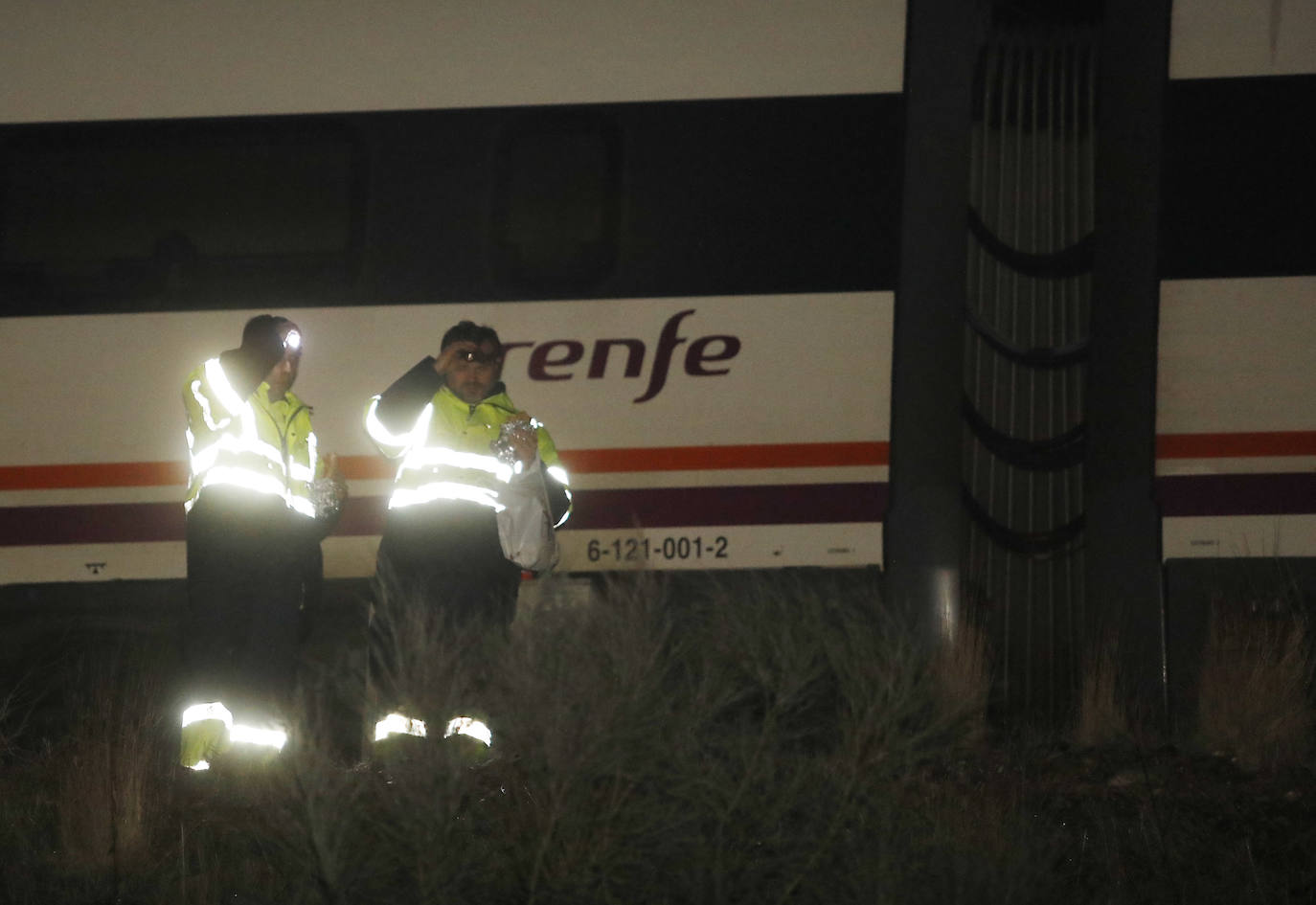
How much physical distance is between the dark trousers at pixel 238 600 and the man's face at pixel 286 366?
1.62 feet

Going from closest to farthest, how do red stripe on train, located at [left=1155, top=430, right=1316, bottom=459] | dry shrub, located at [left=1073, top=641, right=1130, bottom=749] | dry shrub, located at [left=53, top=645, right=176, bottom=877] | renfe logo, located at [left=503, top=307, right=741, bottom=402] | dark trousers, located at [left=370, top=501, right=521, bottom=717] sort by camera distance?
dry shrub, located at [left=53, top=645, right=176, bottom=877]
dark trousers, located at [left=370, top=501, right=521, bottom=717]
dry shrub, located at [left=1073, top=641, right=1130, bottom=749]
red stripe on train, located at [left=1155, top=430, right=1316, bottom=459]
renfe logo, located at [left=503, top=307, right=741, bottom=402]

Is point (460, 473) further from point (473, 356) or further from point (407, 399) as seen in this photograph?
point (473, 356)

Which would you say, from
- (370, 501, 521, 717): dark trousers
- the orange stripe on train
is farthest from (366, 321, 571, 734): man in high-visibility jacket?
the orange stripe on train

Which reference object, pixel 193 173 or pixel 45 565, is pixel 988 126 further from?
pixel 45 565

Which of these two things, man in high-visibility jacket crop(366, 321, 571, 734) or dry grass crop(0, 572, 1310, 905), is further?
man in high-visibility jacket crop(366, 321, 571, 734)

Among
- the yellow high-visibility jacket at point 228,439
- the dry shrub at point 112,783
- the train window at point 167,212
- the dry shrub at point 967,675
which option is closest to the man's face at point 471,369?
the yellow high-visibility jacket at point 228,439

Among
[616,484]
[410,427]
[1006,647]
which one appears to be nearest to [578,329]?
[616,484]

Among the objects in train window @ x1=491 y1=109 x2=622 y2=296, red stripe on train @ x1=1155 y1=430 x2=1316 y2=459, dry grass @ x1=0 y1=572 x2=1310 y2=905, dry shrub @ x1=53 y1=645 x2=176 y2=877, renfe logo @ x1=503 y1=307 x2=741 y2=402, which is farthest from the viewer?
train window @ x1=491 y1=109 x2=622 y2=296

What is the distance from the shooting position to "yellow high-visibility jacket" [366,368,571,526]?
6289 mm

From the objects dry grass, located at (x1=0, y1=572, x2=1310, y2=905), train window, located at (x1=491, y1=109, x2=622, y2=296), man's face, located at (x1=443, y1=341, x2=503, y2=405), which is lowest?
dry grass, located at (x1=0, y1=572, x2=1310, y2=905)

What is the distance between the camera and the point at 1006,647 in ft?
24.0

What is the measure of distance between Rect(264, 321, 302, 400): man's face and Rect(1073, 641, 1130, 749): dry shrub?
3.51 meters

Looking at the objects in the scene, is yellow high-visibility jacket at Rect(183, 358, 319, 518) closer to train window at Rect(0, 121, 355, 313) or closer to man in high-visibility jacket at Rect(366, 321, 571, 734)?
man in high-visibility jacket at Rect(366, 321, 571, 734)

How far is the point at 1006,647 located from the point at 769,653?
1.99 m
